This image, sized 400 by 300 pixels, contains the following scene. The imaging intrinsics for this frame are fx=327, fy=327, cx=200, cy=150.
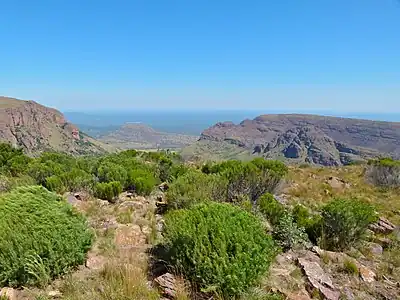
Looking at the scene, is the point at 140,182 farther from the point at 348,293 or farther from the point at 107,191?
the point at 348,293

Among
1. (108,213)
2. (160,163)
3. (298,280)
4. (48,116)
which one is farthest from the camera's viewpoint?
(48,116)

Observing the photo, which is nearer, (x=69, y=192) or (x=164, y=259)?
(x=164, y=259)

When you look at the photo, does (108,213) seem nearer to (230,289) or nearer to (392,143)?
(230,289)

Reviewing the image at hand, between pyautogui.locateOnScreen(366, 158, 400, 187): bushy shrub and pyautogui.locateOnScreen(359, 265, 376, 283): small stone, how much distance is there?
8.97 metres

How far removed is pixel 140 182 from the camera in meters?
8.91

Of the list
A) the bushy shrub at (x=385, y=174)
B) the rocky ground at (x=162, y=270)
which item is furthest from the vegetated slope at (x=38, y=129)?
the rocky ground at (x=162, y=270)

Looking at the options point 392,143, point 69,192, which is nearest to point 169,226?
point 69,192

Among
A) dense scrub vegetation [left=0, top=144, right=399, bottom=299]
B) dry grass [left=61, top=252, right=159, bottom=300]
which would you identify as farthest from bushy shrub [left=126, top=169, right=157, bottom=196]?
dry grass [left=61, top=252, right=159, bottom=300]

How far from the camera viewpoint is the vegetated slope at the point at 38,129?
14200 cm

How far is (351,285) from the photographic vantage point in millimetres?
4258

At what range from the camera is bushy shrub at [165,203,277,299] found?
3531 millimetres

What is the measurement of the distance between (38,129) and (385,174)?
170m

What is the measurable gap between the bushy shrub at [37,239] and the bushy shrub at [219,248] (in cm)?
126

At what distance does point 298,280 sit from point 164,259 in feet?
5.78
